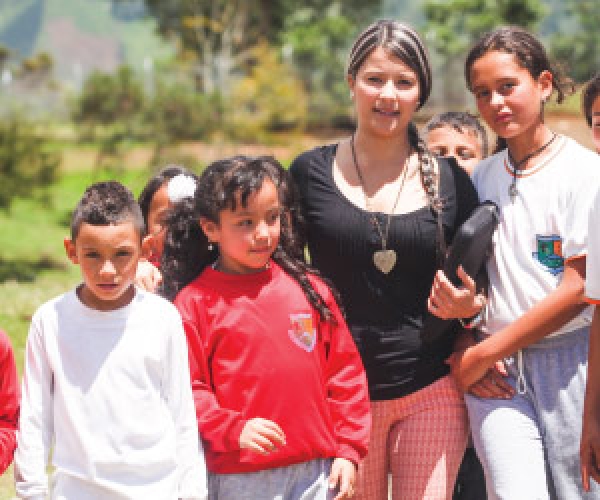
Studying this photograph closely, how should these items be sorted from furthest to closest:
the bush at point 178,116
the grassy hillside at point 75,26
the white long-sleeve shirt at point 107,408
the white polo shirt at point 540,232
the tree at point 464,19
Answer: the grassy hillside at point 75,26 < the tree at point 464,19 < the bush at point 178,116 < the white polo shirt at point 540,232 < the white long-sleeve shirt at point 107,408

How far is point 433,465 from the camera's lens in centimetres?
304

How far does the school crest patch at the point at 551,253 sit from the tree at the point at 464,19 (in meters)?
21.2

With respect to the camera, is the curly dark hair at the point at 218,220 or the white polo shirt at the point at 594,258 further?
the curly dark hair at the point at 218,220

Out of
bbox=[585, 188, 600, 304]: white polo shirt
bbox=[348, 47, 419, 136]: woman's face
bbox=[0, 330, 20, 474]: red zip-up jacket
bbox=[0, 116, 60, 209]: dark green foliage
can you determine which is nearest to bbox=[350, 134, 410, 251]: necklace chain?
bbox=[348, 47, 419, 136]: woman's face

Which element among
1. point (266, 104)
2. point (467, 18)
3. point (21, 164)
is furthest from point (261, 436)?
point (467, 18)

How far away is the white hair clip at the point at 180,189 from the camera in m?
3.27

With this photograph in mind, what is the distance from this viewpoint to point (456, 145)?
3920 millimetres

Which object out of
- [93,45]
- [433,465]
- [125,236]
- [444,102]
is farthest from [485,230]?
[93,45]

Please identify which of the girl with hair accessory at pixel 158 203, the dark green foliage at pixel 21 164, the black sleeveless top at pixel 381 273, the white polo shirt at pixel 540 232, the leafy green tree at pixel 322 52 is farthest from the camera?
the leafy green tree at pixel 322 52

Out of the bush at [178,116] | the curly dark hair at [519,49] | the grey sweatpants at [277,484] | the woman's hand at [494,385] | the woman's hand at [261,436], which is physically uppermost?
the bush at [178,116]

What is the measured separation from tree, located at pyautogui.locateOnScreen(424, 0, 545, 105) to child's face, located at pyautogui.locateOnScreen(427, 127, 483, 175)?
2009cm

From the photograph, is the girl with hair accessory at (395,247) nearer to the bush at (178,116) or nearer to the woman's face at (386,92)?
the woman's face at (386,92)

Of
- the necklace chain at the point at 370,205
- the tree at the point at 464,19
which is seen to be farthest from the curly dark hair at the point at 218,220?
the tree at the point at 464,19

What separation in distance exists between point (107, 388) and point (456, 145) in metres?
1.90
